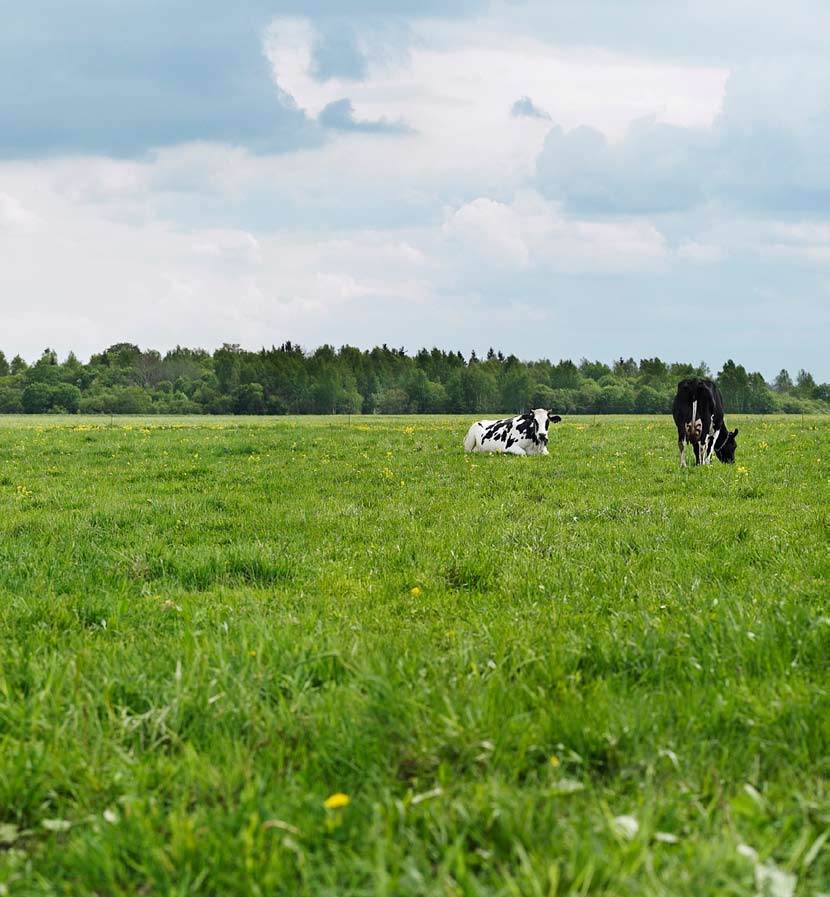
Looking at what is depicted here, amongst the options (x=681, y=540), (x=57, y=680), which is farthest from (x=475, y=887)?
(x=681, y=540)

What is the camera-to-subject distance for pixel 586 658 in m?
4.80

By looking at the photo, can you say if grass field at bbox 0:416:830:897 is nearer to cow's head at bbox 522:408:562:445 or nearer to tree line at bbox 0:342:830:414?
cow's head at bbox 522:408:562:445

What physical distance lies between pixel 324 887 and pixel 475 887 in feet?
1.70

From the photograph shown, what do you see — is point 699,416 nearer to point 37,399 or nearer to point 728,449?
point 728,449

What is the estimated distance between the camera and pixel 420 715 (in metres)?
3.84

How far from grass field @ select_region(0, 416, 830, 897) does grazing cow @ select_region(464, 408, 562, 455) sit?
1301cm

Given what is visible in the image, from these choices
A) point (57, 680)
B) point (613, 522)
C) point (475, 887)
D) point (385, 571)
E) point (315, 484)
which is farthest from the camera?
point (315, 484)

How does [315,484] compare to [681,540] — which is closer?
[681,540]

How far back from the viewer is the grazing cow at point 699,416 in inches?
689

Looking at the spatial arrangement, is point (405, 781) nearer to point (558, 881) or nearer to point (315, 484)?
point (558, 881)

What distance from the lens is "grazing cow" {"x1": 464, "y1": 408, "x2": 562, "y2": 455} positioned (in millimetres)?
22344

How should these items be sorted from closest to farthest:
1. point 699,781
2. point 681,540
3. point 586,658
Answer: point 699,781 → point 586,658 → point 681,540

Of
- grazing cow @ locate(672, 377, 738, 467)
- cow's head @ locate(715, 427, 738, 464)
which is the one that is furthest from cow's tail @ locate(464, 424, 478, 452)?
cow's head @ locate(715, 427, 738, 464)

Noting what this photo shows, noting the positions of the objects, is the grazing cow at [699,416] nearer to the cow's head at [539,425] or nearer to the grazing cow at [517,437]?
the grazing cow at [517,437]
